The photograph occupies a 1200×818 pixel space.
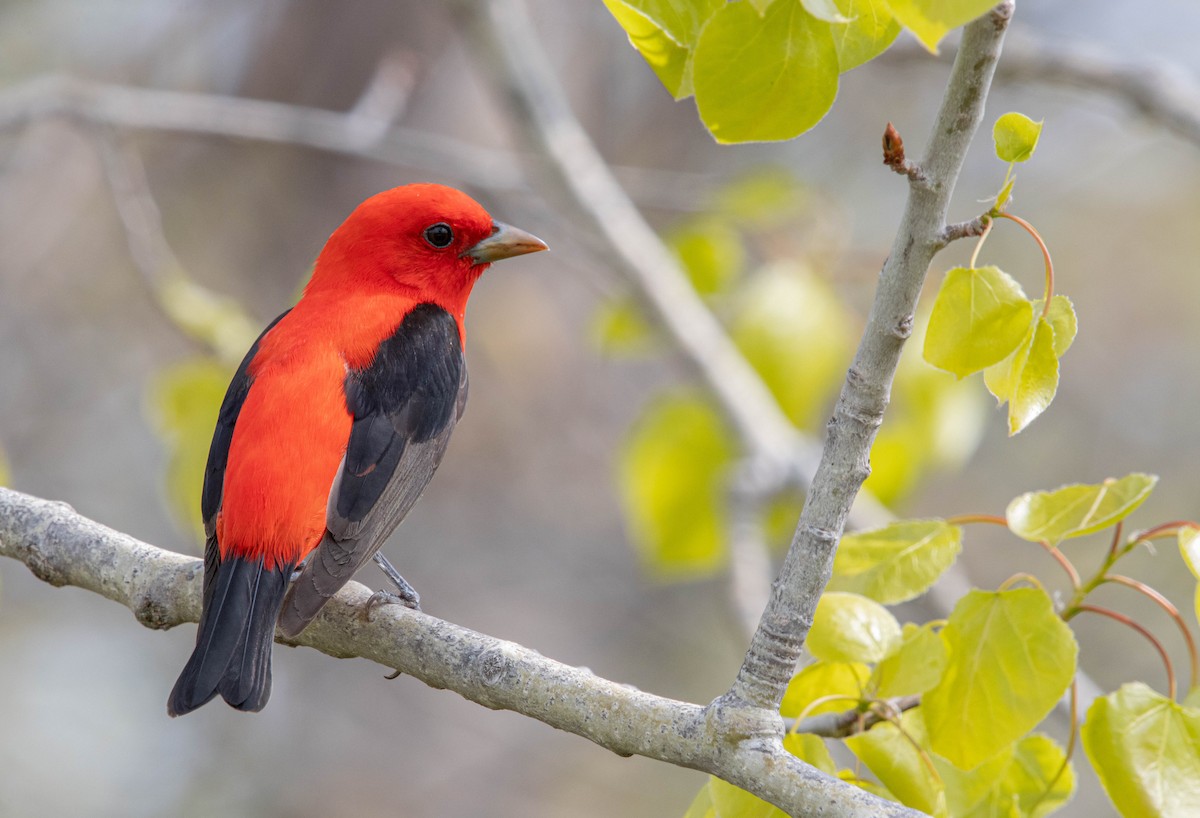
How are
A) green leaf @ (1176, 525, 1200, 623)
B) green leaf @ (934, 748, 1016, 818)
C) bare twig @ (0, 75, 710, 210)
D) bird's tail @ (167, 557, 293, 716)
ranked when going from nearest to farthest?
green leaf @ (1176, 525, 1200, 623) → green leaf @ (934, 748, 1016, 818) → bird's tail @ (167, 557, 293, 716) → bare twig @ (0, 75, 710, 210)

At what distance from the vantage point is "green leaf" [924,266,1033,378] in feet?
5.28

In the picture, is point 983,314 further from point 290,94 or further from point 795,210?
point 290,94

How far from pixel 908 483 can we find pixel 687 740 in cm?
245

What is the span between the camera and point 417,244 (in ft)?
12.5

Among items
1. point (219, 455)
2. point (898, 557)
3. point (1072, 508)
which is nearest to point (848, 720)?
point (898, 557)

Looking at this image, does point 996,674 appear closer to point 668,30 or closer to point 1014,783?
point 1014,783

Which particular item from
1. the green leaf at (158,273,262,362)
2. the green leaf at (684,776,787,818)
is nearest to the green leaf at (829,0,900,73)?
the green leaf at (684,776,787,818)

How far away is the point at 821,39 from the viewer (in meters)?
1.55

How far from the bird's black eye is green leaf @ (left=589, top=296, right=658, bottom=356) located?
125 cm

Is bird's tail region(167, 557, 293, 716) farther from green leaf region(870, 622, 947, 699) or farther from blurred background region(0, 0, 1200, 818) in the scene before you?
blurred background region(0, 0, 1200, 818)

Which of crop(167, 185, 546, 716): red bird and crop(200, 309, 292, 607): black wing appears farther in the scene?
crop(200, 309, 292, 607): black wing

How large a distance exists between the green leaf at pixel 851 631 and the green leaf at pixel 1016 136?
2.50ft

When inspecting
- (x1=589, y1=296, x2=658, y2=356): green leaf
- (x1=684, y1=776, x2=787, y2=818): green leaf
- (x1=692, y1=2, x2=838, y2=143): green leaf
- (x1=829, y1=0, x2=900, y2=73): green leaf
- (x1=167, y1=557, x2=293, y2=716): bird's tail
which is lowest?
(x1=684, y1=776, x2=787, y2=818): green leaf

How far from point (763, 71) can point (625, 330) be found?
3.45 metres
